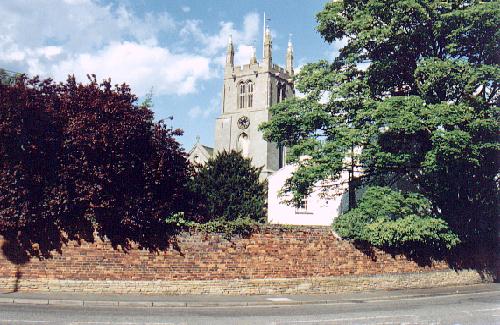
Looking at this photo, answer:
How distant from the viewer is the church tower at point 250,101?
200 feet

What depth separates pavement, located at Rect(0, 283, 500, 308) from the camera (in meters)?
13.8

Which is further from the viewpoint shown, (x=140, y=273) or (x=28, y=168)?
(x=140, y=273)

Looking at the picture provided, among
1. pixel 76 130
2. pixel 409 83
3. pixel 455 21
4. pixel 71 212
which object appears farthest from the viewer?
pixel 409 83

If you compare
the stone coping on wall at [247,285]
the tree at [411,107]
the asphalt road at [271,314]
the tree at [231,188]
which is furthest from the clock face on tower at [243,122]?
the asphalt road at [271,314]

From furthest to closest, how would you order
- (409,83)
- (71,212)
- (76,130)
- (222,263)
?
(409,83) < (222,263) < (71,212) < (76,130)

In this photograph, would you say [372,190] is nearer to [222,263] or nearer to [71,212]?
[222,263]

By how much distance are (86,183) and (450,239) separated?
1445 cm

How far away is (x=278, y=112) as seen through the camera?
67.0 feet

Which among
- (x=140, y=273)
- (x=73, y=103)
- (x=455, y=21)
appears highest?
(x=455, y=21)

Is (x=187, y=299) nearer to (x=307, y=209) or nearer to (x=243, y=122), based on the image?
(x=307, y=209)

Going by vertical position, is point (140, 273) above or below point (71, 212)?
below

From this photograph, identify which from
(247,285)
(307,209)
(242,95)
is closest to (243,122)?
(242,95)

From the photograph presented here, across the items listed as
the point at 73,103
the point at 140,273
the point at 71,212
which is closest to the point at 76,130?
the point at 73,103

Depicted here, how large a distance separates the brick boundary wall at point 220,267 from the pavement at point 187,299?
420 mm
